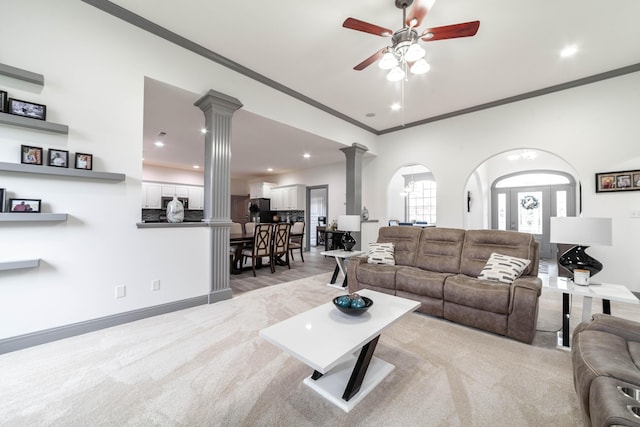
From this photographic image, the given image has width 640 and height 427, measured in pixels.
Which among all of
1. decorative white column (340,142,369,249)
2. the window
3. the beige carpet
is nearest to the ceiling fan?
the beige carpet

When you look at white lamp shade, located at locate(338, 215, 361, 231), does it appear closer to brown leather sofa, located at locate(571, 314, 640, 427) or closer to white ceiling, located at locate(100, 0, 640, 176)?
white ceiling, located at locate(100, 0, 640, 176)

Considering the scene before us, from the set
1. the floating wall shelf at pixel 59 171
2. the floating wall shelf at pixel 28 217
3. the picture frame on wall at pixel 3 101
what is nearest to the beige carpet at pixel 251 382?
the floating wall shelf at pixel 28 217

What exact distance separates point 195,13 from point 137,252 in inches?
103

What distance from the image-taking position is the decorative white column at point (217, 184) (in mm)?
3297

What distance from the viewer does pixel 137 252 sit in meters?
2.75

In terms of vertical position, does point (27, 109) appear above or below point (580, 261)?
above

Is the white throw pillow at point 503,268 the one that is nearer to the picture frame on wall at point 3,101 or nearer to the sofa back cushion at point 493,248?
the sofa back cushion at point 493,248

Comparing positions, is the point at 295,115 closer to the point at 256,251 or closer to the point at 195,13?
the point at 195,13

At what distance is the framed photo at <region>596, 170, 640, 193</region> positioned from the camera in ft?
11.3

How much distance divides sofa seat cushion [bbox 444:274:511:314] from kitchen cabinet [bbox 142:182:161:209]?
8428mm

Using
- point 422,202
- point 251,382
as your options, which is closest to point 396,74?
point 251,382

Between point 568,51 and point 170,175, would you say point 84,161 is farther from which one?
point 170,175

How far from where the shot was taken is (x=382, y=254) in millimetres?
3668

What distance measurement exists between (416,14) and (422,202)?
23.1 ft
